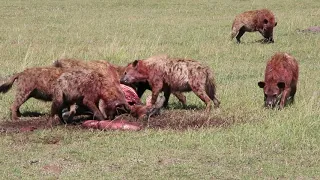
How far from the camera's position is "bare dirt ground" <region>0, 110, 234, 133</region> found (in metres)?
8.85

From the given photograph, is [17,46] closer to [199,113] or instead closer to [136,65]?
[136,65]

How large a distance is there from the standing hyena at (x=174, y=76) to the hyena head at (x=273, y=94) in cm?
69

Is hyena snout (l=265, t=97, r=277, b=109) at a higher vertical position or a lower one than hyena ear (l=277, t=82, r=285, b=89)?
lower

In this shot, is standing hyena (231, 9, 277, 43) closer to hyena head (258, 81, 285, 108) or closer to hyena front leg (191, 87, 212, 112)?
hyena head (258, 81, 285, 108)

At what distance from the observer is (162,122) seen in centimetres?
914

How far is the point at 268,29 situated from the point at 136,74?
31.2 ft

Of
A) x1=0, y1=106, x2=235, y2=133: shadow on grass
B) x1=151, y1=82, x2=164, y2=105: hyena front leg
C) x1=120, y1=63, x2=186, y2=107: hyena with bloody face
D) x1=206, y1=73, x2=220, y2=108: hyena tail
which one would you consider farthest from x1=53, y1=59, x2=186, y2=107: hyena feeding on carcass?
x1=0, y1=106, x2=235, y2=133: shadow on grass

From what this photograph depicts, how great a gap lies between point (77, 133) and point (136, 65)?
2058 millimetres

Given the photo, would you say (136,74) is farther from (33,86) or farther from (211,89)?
(33,86)

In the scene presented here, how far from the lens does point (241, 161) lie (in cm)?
724

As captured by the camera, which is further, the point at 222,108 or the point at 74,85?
the point at 222,108

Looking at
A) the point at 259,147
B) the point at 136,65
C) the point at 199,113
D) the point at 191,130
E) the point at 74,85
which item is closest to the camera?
the point at 259,147

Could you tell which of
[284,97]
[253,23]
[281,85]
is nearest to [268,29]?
[253,23]

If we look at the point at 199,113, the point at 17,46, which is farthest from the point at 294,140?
the point at 17,46
